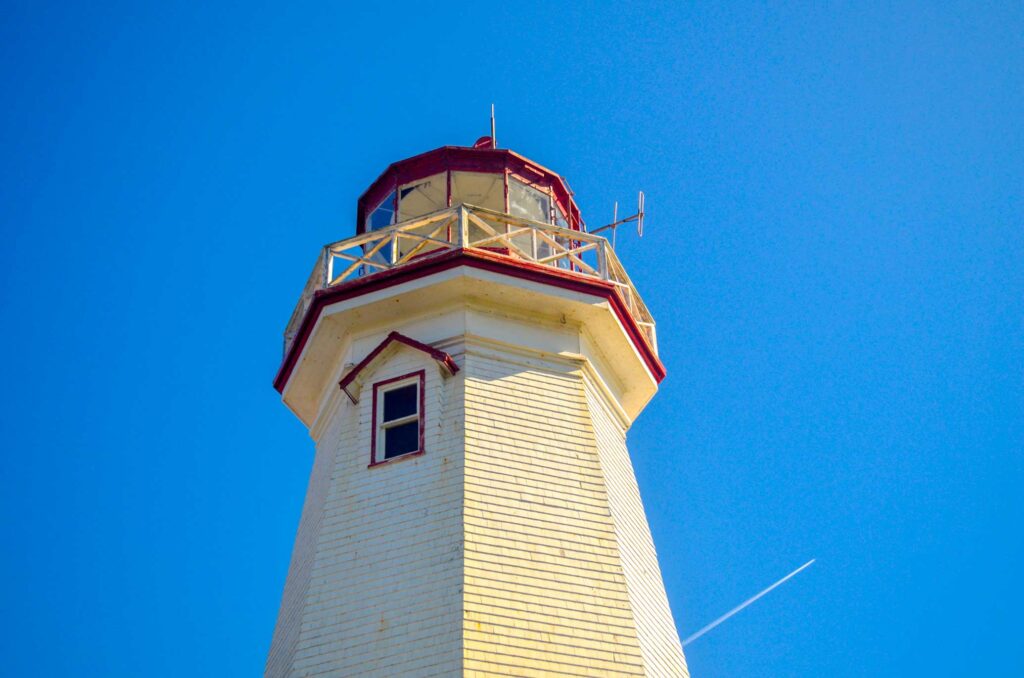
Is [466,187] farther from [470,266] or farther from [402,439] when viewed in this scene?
[402,439]

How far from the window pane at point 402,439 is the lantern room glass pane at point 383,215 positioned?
4.68 meters

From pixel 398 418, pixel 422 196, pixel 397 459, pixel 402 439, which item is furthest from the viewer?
pixel 422 196

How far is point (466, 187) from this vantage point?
19219 mm

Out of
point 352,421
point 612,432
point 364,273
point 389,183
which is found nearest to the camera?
point 352,421

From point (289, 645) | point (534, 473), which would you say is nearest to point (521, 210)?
point (534, 473)

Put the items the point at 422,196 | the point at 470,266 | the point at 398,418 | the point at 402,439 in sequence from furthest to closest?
the point at 422,196, the point at 470,266, the point at 398,418, the point at 402,439

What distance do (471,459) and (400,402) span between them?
1619mm

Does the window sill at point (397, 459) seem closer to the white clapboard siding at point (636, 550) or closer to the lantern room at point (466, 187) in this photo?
the white clapboard siding at point (636, 550)

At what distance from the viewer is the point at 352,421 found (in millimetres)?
15758

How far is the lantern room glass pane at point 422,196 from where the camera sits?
19047mm

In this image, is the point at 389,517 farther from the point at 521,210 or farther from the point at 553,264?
the point at 521,210

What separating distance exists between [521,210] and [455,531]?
6.79 m

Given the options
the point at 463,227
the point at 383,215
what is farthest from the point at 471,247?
the point at 383,215

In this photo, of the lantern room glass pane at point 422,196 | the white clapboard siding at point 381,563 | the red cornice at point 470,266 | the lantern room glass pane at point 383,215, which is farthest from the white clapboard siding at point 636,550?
the lantern room glass pane at point 383,215
